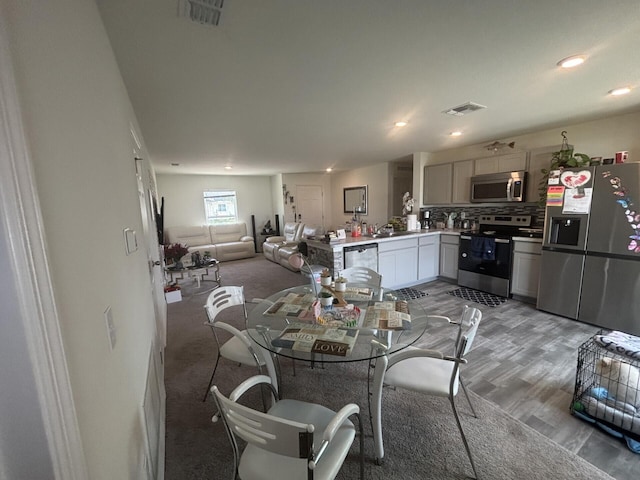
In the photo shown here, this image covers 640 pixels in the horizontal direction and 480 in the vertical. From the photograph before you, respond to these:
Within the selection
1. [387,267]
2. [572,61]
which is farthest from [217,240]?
[572,61]

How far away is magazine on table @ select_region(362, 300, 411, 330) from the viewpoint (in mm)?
1642

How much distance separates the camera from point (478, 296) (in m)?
3.89

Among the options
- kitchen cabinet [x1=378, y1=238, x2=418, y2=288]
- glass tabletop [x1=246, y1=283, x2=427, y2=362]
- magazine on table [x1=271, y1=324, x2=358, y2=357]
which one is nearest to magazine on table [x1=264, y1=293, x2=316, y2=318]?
glass tabletop [x1=246, y1=283, x2=427, y2=362]

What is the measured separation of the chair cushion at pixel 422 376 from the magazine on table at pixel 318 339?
1.14 feet

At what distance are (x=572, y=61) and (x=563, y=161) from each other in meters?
1.80

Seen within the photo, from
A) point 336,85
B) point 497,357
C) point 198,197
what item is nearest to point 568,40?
point 336,85

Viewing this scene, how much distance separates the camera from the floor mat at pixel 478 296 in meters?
3.65

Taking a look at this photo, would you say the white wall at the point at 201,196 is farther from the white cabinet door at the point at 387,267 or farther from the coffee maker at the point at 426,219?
the white cabinet door at the point at 387,267

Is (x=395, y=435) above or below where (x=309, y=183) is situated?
below

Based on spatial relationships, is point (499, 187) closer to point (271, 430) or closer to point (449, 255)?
point (449, 255)

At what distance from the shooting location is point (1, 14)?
0.45 meters

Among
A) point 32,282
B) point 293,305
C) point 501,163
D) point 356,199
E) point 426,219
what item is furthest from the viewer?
point 356,199

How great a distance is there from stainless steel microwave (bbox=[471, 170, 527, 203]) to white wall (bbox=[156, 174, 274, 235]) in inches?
228

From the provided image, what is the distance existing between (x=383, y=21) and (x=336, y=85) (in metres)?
0.76
